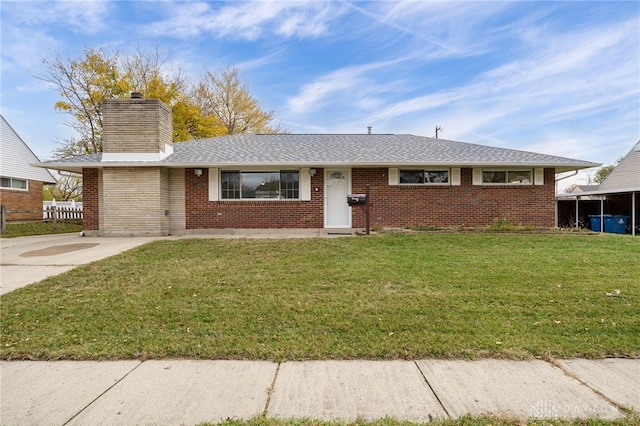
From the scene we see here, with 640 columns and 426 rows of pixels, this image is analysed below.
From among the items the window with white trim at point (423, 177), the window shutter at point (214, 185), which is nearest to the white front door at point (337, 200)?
the window with white trim at point (423, 177)

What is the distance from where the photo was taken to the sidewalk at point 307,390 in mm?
2266

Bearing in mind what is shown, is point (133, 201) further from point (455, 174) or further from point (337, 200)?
point (455, 174)

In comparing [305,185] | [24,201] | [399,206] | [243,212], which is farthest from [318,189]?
[24,201]

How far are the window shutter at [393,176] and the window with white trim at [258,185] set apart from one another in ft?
11.0

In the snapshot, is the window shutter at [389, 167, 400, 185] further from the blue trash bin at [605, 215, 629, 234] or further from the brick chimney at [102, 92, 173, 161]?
the blue trash bin at [605, 215, 629, 234]

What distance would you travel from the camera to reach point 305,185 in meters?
12.3

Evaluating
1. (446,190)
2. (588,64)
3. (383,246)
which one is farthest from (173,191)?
(588,64)

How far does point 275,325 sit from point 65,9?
12144mm

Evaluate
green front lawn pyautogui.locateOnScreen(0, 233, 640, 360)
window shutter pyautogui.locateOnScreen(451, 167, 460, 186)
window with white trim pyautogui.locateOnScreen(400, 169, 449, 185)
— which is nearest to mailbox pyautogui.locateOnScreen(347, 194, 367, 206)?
window with white trim pyautogui.locateOnScreen(400, 169, 449, 185)

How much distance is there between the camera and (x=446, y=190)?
12281 millimetres

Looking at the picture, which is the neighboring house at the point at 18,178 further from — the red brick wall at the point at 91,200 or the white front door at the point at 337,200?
the white front door at the point at 337,200

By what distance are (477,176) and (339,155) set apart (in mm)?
5083

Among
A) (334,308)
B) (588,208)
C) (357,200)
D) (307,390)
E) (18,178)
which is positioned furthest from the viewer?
(18,178)

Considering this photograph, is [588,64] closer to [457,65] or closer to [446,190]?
[457,65]
